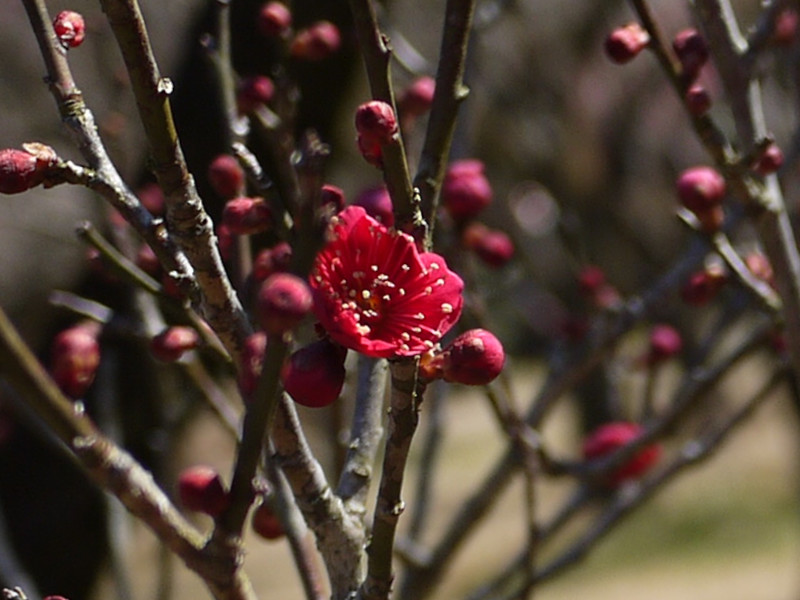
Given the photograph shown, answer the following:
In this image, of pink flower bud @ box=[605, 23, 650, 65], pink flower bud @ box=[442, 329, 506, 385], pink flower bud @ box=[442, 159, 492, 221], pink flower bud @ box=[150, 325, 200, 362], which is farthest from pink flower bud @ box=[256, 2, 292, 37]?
pink flower bud @ box=[442, 329, 506, 385]

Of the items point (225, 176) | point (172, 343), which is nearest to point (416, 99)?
point (225, 176)

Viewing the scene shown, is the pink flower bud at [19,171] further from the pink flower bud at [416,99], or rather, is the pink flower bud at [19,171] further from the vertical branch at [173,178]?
the pink flower bud at [416,99]

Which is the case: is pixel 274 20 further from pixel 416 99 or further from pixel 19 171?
pixel 19 171

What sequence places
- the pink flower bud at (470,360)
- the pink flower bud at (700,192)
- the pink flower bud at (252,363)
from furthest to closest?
the pink flower bud at (700,192)
the pink flower bud at (470,360)
the pink flower bud at (252,363)

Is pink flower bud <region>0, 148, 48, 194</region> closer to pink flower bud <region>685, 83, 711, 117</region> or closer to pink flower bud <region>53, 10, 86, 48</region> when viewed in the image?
pink flower bud <region>53, 10, 86, 48</region>

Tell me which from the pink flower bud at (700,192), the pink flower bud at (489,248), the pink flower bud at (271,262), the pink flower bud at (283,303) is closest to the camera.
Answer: the pink flower bud at (283,303)

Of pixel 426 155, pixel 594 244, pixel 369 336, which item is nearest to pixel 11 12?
pixel 426 155

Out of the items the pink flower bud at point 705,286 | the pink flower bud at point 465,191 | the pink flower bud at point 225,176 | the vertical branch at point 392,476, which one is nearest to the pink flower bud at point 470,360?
the vertical branch at point 392,476
